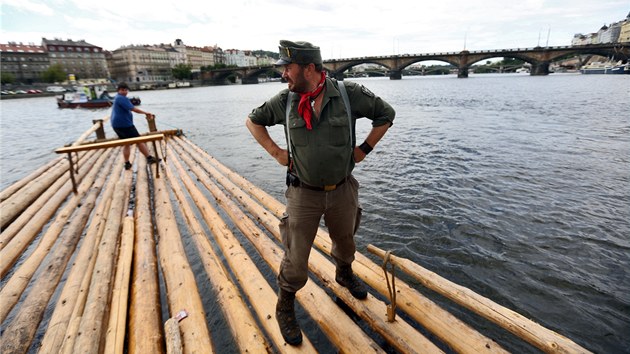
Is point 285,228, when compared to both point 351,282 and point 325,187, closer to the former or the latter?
point 325,187

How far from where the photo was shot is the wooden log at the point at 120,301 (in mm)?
2898

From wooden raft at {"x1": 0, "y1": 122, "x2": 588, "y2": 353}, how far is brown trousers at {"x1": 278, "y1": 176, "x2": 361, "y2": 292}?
58 cm

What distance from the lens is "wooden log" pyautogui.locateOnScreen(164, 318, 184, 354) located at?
8.72 feet

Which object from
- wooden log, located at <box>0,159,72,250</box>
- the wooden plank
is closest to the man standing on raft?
wooden log, located at <box>0,159,72,250</box>

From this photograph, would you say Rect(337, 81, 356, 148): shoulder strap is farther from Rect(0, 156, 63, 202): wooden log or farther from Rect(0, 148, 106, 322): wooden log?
Rect(0, 156, 63, 202): wooden log

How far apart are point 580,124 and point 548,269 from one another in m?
17.6

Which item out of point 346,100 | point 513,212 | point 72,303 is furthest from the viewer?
point 513,212

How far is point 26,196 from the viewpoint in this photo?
7.73 m

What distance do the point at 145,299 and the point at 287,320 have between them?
173 cm

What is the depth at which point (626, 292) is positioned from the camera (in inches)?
178

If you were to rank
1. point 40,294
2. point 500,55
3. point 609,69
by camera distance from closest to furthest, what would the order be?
point 40,294
point 609,69
point 500,55

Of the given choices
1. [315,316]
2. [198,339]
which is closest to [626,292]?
[315,316]

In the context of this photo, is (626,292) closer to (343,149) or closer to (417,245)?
(417,245)

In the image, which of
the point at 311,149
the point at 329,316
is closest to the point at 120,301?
the point at 329,316
